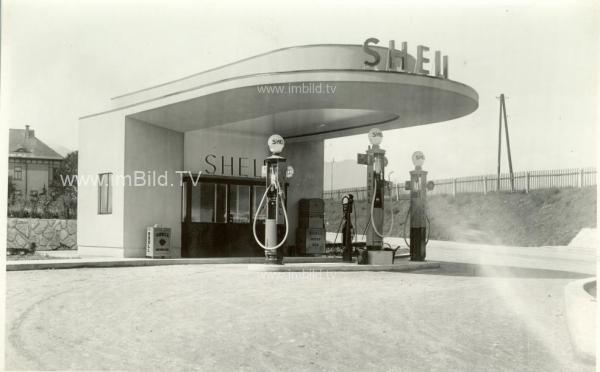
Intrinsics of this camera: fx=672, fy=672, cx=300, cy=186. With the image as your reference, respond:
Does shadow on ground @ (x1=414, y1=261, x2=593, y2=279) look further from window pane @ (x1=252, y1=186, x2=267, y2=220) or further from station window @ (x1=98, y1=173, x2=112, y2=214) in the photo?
station window @ (x1=98, y1=173, x2=112, y2=214)

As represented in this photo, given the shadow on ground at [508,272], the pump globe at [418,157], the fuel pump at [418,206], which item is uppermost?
the pump globe at [418,157]

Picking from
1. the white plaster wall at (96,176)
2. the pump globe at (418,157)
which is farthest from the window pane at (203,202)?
the pump globe at (418,157)

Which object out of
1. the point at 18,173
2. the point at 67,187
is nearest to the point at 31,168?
the point at 18,173

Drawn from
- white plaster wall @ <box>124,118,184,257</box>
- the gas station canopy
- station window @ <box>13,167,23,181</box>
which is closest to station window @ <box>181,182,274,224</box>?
white plaster wall @ <box>124,118,184,257</box>

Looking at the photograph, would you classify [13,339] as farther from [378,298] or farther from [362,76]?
[362,76]

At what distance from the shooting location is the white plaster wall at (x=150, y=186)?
15.4 m

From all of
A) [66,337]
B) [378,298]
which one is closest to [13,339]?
[66,337]

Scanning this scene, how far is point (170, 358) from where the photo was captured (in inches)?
223

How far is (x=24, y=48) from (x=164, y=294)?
141 inches

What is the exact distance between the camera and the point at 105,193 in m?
16.1

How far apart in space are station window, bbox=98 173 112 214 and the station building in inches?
1.3

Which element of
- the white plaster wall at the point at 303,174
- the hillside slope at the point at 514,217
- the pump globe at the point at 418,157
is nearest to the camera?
the pump globe at the point at 418,157

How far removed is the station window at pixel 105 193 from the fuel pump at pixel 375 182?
614 centimetres

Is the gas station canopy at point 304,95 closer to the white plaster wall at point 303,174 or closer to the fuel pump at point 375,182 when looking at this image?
the fuel pump at point 375,182
